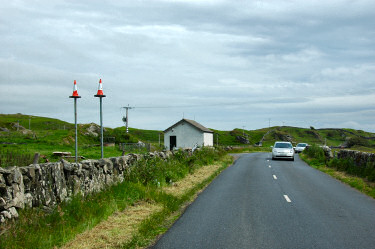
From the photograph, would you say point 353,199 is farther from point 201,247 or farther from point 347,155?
point 347,155

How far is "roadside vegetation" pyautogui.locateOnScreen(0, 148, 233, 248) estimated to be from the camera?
6637 millimetres

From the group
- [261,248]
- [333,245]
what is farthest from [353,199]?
[261,248]

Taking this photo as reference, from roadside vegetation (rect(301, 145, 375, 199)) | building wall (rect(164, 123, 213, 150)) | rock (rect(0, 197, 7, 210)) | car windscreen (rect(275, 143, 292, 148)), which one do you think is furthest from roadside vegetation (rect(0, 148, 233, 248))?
building wall (rect(164, 123, 213, 150))

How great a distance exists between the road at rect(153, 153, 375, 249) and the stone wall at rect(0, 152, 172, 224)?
2.54m

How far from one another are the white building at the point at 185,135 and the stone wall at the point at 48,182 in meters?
46.7

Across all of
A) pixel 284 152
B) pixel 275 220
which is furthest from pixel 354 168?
pixel 284 152

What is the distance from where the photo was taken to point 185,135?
60094mm

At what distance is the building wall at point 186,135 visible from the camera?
58.9m

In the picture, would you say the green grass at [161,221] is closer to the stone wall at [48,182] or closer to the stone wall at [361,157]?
the stone wall at [48,182]

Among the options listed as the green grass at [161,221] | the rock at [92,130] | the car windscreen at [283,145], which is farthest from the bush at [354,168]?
the rock at [92,130]

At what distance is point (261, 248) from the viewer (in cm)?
704

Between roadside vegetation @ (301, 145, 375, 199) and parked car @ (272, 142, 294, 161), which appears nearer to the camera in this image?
roadside vegetation @ (301, 145, 375, 199)

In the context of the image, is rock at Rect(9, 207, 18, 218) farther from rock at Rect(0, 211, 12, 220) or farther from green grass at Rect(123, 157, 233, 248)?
green grass at Rect(123, 157, 233, 248)

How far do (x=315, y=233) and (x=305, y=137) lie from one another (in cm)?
13863
